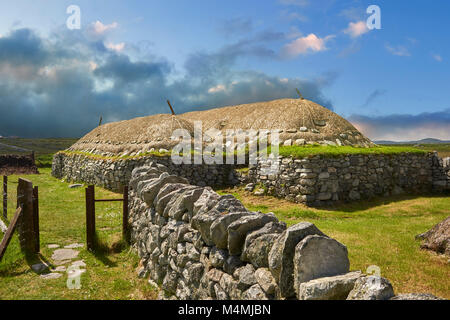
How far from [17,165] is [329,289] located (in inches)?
1569

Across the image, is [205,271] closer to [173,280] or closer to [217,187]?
[173,280]

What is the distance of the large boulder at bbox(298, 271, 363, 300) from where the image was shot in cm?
261

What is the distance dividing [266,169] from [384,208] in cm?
590

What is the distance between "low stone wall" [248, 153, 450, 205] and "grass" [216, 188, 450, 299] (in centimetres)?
67

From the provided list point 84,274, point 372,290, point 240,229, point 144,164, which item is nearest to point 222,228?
point 240,229

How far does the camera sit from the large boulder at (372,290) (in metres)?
2.38

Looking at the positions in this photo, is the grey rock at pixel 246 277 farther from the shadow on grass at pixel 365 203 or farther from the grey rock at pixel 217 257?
the shadow on grass at pixel 365 203

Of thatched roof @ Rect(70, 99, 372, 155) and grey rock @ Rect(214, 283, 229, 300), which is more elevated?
thatched roof @ Rect(70, 99, 372, 155)

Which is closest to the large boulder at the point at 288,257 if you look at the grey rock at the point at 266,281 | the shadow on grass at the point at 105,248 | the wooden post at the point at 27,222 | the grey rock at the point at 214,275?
the grey rock at the point at 266,281

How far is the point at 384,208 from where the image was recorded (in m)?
14.0

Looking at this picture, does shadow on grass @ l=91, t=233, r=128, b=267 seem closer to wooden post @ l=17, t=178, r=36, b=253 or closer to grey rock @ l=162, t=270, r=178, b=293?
wooden post @ l=17, t=178, r=36, b=253

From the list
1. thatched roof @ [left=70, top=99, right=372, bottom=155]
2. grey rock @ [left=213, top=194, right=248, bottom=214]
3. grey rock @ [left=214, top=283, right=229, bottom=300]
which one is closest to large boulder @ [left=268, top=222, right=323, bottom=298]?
grey rock @ [left=214, top=283, right=229, bottom=300]

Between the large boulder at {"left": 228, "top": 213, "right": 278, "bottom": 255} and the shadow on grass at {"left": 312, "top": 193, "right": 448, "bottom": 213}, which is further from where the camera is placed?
the shadow on grass at {"left": 312, "top": 193, "right": 448, "bottom": 213}

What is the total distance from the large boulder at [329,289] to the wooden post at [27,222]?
7586 millimetres
